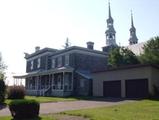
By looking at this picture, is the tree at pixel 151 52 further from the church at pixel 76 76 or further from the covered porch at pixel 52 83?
the covered porch at pixel 52 83

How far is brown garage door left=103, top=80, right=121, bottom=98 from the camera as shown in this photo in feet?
110

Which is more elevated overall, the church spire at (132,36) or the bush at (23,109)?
the church spire at (132,36)

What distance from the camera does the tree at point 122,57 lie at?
4203 centimetres

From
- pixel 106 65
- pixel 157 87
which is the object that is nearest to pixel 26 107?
pixel 157 87

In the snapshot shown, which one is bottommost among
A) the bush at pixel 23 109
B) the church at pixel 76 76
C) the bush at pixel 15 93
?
the bush at pixel 23 109

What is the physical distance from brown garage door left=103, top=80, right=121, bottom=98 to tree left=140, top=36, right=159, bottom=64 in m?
6.34

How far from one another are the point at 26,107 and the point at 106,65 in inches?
1212

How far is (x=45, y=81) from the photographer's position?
4791cm

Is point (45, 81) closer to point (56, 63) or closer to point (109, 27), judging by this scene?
point (56, 63)

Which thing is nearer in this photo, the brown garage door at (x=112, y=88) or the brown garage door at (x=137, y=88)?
the brown garage door at (x=137, y=88)


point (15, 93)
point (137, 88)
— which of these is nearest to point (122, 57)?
point (137, 88)

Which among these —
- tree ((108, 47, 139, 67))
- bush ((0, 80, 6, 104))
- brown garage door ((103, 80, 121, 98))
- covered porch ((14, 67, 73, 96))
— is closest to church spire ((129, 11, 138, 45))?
tree ((108, 47, 139, 67))

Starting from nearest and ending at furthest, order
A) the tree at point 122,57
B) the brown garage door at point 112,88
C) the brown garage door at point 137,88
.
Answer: the brown garage door at point 137,88 → the brown garage door at point 112,88 → the tree at point 122,57

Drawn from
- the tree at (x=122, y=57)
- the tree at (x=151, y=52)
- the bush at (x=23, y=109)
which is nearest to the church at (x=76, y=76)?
the tree at (x=122, y=57)
